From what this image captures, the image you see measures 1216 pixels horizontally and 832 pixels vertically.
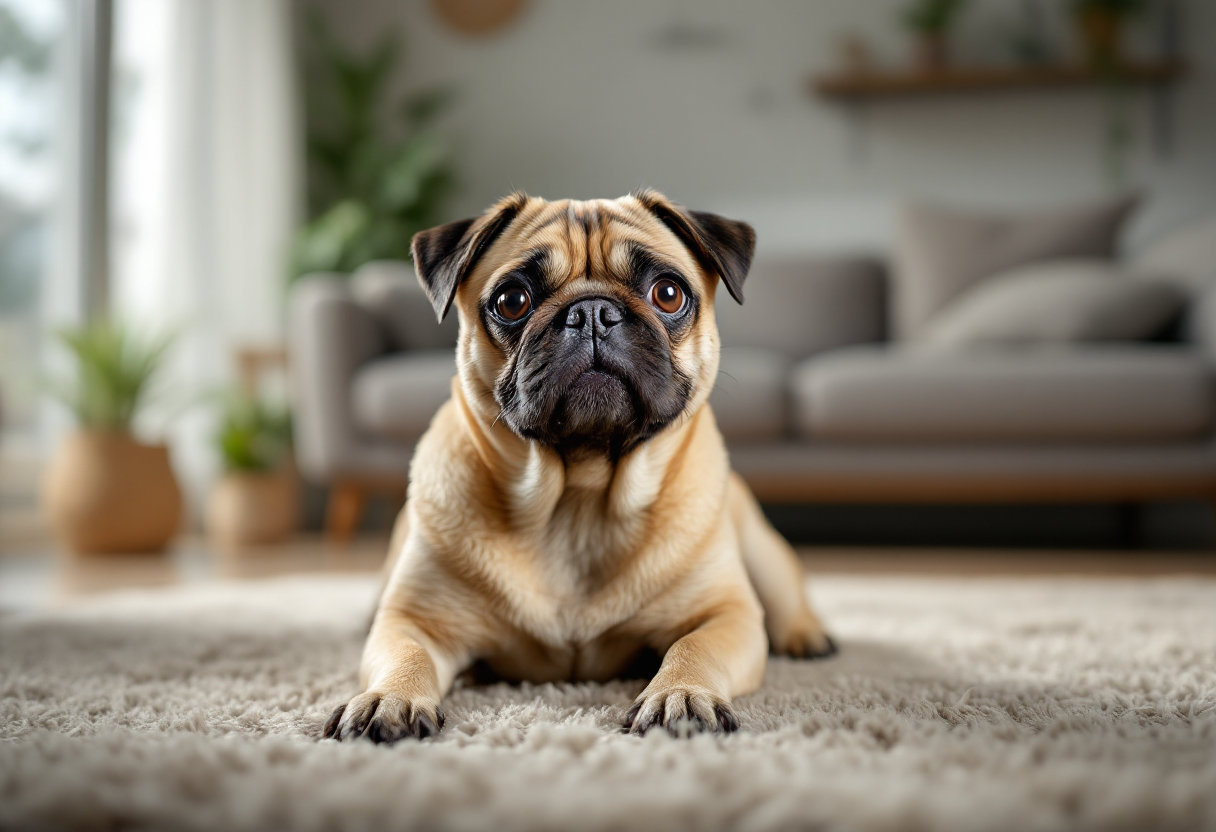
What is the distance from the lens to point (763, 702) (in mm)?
1130

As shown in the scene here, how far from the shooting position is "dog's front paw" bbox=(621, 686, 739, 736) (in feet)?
3.15

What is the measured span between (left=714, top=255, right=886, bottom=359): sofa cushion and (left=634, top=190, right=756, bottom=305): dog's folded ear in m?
2.64

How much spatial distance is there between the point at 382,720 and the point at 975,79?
4.57m

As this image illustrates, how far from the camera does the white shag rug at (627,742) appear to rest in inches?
27.1

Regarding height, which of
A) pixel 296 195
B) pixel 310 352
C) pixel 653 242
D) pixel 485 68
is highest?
pixel 485 68

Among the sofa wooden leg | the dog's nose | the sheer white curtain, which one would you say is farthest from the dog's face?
the sheer white curtain

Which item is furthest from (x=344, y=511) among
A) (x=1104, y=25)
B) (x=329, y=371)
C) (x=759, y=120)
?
(x=1104, y=25)

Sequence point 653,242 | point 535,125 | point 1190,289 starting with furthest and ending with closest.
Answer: point 535,125 < point 1190,289 < point 653,242

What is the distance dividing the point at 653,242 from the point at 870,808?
83 centimetres

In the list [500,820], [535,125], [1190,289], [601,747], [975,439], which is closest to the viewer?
[500,820]

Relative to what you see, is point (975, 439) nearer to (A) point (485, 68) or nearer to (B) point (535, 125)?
(B) point (535, 125)

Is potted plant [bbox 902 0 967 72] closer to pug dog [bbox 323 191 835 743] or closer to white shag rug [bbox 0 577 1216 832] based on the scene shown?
white shag rug [bbox 0 577 1216 832]

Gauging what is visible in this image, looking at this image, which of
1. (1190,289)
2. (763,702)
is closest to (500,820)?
(763,702)

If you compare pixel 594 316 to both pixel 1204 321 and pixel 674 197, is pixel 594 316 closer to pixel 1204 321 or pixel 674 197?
pixel 1204 321
